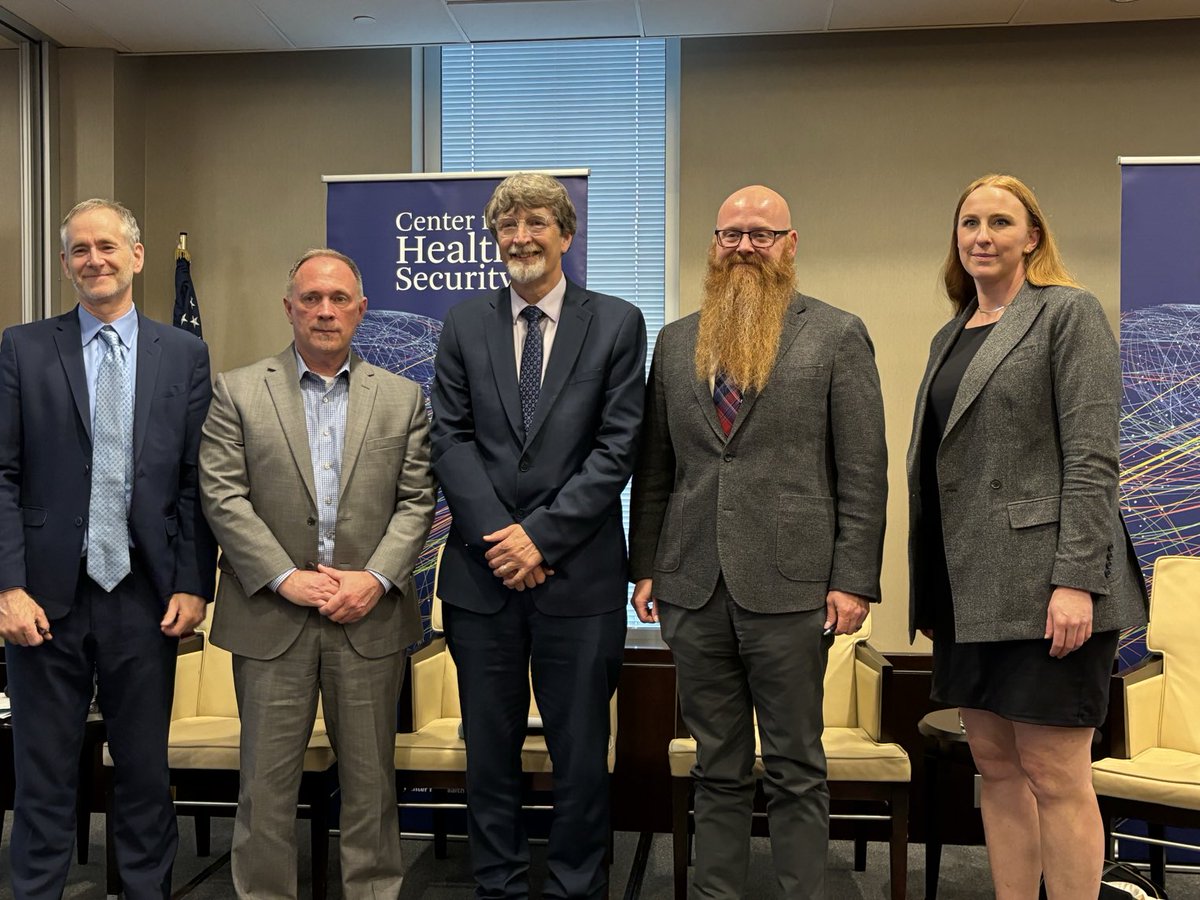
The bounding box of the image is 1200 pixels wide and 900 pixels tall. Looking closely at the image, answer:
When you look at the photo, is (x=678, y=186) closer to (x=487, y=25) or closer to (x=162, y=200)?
(x=487, y=25)

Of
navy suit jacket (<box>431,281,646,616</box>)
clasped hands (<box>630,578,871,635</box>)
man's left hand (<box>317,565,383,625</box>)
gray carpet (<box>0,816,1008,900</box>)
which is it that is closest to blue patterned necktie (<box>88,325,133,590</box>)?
man's left hand (<box>317,565,383,625</box>)

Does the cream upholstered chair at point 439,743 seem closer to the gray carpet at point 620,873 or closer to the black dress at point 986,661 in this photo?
the gray carpet at point 620,873

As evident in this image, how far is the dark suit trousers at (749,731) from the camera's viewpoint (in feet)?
8.35

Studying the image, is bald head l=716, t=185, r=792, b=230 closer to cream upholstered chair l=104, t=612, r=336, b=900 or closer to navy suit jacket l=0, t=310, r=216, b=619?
navy suit jacket l=0, t=310, r=216, b=619

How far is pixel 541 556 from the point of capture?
265 centimetres

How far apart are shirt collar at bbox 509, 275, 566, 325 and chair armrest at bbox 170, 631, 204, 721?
1678 millimetres

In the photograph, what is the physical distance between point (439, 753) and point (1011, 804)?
1613mm

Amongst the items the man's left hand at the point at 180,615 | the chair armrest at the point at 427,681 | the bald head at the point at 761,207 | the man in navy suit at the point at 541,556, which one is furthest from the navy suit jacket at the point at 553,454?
the chair armrest at the point at 427,681

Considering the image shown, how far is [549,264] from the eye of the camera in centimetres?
283

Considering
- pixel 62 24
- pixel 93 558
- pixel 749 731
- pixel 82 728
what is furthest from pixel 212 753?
pixel 62 24

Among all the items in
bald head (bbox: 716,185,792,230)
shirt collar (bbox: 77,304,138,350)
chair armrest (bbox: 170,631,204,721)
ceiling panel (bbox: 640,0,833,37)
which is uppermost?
ceiling panel (bbox: 640,0,833,37)

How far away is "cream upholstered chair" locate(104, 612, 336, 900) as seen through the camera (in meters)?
3.17

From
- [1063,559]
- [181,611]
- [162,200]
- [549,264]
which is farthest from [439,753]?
[162,200]

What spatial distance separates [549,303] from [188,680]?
6.17 ft
